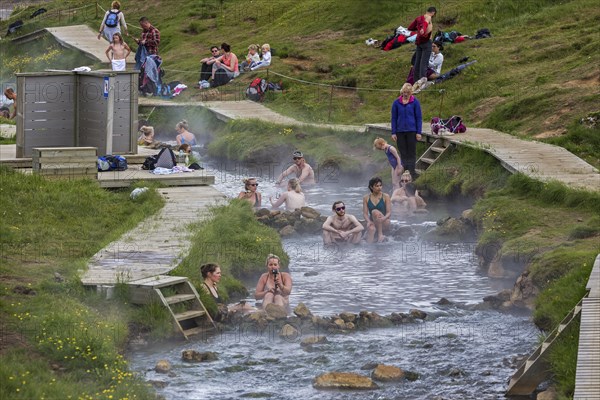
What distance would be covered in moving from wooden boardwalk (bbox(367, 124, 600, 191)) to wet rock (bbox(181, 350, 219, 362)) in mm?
8074

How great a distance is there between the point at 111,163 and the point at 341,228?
454 centimetres

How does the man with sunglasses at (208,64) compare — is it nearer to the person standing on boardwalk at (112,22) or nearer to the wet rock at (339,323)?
the person standing on boardwalk at (112,22)

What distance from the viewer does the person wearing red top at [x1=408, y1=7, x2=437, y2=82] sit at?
29719 mm

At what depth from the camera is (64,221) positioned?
20250 millimetres

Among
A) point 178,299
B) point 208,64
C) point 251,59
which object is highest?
point 251,59

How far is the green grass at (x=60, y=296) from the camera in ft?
43.8

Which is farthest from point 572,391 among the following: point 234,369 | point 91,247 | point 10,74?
point 10,74

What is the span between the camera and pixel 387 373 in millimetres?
14859

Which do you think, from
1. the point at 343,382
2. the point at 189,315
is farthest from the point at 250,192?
the point at 343,382

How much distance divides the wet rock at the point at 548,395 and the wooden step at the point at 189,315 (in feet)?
14.9

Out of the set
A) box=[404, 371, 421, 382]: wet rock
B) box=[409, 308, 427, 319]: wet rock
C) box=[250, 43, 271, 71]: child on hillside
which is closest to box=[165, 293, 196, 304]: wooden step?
box=[409, 308, 427, 319]: wet rock

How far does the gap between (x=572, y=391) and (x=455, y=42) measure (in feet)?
70.9

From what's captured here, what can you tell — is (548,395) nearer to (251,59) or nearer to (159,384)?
(159,384)

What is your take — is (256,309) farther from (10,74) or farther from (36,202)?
(10,74)
